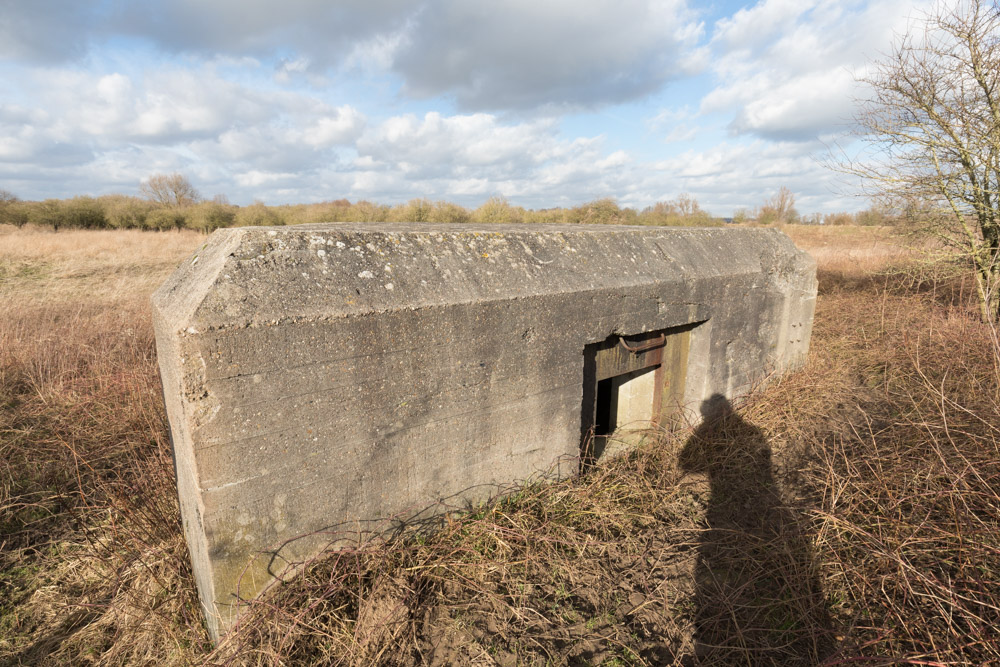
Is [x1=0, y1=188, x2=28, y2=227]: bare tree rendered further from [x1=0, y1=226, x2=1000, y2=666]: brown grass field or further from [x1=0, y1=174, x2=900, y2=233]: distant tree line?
[x1=0, y1=226, x2=1000, y2=666]: brown grass field

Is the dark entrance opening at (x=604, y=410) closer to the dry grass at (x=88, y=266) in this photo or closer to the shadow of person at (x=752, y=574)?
the shadow of person at (x=752, y=574)

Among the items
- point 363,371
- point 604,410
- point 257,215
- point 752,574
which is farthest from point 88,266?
point 752,574

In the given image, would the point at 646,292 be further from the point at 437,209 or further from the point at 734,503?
the point at 437,209

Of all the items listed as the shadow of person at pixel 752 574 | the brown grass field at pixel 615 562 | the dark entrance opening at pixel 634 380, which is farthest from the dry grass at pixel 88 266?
the shadow of person at pixel 752 574

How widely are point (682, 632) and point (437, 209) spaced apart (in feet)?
62.3

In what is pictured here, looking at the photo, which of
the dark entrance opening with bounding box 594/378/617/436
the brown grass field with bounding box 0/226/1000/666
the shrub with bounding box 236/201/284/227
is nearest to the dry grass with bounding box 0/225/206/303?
the shrub with bounding box 236/201/284/227

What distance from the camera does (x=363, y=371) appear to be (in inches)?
81.3

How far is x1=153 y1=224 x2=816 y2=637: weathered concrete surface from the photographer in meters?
1.82

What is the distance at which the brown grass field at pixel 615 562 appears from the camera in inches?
76.2

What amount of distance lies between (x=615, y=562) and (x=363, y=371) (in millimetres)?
1631

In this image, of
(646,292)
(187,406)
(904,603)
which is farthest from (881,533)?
(187,406)

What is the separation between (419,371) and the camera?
2221mm

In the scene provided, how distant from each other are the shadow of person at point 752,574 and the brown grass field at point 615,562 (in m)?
0.01

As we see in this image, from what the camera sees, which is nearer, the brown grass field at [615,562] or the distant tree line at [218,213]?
the brown grass field at [615,562]
